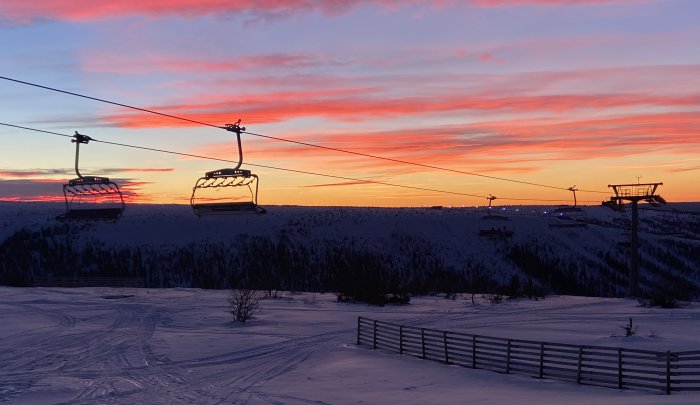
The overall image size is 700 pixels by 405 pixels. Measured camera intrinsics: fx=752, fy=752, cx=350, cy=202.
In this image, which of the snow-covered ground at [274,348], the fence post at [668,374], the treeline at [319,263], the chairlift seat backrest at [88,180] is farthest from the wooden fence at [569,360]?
the treeline at [319,263]

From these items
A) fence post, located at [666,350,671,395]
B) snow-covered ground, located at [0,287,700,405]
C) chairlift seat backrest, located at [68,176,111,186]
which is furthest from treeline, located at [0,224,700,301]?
chairlift seat backrest, located at [68,176,111,186]

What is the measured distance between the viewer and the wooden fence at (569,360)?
2623 cm

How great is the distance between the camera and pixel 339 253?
12850 centimetres

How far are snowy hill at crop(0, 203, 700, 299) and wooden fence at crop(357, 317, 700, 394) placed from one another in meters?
48.2

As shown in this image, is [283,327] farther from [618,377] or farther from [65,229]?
[65,229]

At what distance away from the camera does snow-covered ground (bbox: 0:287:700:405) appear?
1019 inches

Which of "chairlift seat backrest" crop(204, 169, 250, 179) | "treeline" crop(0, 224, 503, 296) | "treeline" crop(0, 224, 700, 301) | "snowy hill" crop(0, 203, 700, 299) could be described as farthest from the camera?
"snowy hill" crop(0, 203, 700, 299)

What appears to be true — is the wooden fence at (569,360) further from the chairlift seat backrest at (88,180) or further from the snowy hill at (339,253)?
the snowy hill at (339,253)

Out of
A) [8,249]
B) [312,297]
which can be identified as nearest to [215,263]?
[8,249]

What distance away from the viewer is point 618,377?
27.7 m

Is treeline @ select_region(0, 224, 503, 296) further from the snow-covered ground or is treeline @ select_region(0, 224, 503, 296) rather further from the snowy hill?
the snow-covered ground

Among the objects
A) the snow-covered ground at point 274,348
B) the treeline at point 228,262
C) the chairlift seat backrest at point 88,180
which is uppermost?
the chairlift seat backrest at point 88,180

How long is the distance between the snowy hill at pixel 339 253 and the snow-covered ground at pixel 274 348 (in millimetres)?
28315

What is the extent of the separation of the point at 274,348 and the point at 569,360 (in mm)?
14469
